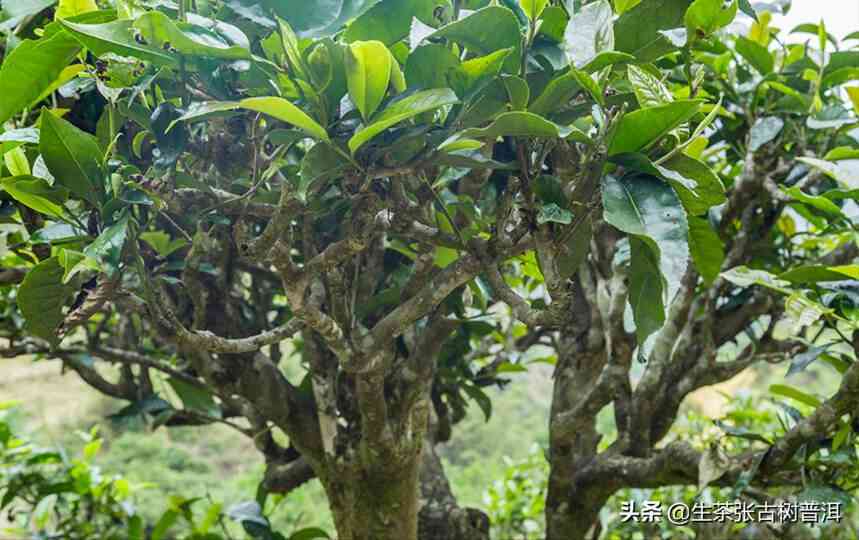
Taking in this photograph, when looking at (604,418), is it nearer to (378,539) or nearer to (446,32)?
(378,539)

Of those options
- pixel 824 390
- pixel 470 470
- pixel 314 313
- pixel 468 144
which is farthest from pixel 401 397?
pixel 824 390

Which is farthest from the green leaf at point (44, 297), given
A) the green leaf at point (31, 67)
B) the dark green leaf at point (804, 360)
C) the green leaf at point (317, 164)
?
the dark green leaf at point (804, 360)

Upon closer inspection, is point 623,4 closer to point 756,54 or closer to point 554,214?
point 554,214

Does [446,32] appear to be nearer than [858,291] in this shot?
Yes

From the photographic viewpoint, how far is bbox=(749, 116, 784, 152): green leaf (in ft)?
3.51

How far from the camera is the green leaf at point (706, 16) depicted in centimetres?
61

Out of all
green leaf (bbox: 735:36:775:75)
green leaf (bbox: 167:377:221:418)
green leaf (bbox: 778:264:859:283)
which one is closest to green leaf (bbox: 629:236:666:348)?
green leaf (bbox: 778:264:859:283)

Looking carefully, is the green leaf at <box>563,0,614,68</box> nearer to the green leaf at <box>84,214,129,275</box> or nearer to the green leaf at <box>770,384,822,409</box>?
the green leaf at <box>84,214,129,275</box>

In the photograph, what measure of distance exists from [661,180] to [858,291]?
19.4 inches

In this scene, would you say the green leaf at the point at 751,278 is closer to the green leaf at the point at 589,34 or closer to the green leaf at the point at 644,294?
the green leaf at the point at 644,294

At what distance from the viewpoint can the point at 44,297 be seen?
0.72 metres

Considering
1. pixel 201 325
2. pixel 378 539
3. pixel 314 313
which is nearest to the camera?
pixel 314 313

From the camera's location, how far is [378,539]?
1.12 meters

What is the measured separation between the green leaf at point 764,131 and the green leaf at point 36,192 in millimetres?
827
